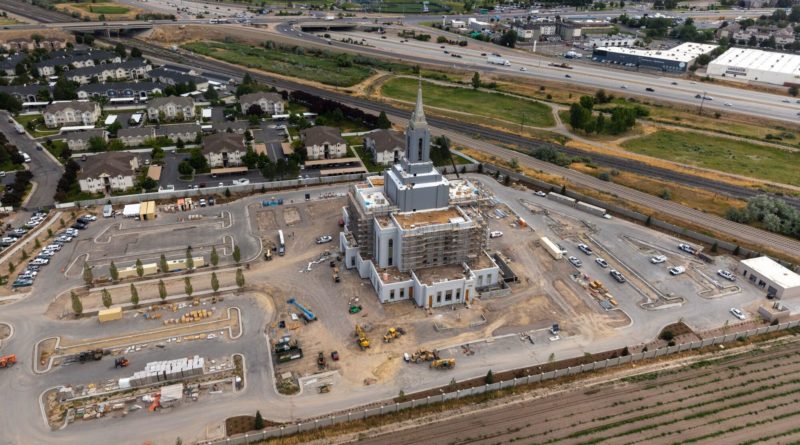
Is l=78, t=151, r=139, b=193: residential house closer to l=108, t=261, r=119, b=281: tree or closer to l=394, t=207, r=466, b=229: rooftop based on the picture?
l=108, t=261, r=119, b=281: tree

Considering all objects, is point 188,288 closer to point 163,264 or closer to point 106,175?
point 163,264

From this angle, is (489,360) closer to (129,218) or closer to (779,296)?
(779,296)

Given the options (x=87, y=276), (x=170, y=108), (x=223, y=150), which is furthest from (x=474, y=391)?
(x=170, y=108)

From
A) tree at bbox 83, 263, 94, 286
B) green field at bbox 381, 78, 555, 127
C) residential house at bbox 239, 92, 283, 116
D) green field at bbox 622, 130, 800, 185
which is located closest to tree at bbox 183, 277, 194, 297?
tree at bbox 83, 263, 94, 286

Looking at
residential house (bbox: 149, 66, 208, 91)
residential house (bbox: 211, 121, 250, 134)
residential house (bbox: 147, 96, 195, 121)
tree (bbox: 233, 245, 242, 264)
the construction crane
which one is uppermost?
residential house (bbox: 149, 66, 208, 91)

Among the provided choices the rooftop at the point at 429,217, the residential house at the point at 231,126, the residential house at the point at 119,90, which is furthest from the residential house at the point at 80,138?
the rooftop at the point at 429,217

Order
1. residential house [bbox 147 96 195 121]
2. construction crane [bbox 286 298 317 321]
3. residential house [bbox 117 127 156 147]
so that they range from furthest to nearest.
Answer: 1. residential house [bbox 147 96 195 121]
2. residential house [bbox 117 127 156 147]
3. construction crane [bbox 286 298 317 321]
